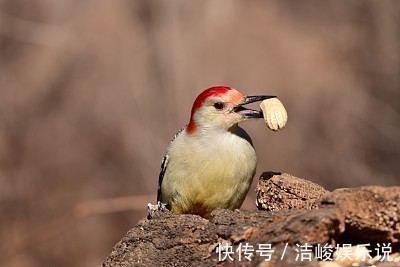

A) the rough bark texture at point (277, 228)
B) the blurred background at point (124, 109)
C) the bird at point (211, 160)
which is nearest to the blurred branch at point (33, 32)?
the blurred background at point (124, 109)

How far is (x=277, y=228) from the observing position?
397cm

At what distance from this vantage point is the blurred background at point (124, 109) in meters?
11.5

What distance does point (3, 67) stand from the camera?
1226 cm

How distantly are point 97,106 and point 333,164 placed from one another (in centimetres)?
379

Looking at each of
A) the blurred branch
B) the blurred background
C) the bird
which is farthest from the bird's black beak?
the blurred branch

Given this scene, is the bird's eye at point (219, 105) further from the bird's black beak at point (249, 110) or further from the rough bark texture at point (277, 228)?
the rough bark texture at point (277, 228)

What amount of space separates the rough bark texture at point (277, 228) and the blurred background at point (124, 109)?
5.40 m

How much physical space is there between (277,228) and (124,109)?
9.31 m

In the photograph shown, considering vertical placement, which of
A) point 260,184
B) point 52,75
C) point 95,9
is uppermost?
point 95,9

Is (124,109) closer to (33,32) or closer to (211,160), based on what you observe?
(33,32)

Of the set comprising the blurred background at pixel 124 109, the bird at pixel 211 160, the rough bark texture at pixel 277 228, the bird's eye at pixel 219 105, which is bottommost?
the rough bark texture at pixel 277 228

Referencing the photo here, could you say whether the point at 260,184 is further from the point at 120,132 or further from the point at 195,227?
the point at 120,132

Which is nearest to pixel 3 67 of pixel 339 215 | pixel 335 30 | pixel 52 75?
pixel 52 75

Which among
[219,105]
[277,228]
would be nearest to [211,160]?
[219,105]
